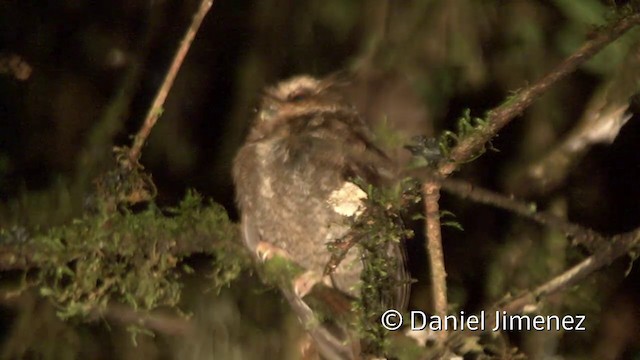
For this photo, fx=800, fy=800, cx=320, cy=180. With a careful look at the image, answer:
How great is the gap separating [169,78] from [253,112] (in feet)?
1.74

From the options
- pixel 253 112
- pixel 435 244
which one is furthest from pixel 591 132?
pixel 253 112

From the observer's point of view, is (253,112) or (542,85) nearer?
(542,85)

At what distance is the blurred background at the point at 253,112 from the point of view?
2174 mm

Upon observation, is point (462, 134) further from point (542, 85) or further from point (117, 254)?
point (117, 254)

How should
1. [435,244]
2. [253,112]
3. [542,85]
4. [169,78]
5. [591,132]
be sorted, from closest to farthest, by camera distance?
1. [542,85]
2. [435,244]
3. [169,78]
4. [591,132]
5. [253,112]

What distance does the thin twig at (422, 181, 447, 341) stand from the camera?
1294mm

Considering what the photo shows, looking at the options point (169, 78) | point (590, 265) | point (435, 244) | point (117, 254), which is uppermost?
point (590, 265)

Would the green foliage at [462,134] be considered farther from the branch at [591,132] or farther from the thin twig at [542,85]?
the branch at [591,132]

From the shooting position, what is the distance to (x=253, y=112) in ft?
6.97

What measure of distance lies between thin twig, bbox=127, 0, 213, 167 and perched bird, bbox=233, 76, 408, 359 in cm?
36

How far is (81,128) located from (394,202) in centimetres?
158

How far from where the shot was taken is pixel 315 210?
192 centimetres

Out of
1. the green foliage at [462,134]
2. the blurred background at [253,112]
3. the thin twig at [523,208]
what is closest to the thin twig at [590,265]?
the thin twig at [523,208]

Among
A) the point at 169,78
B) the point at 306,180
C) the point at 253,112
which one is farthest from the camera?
the point at 253,112
